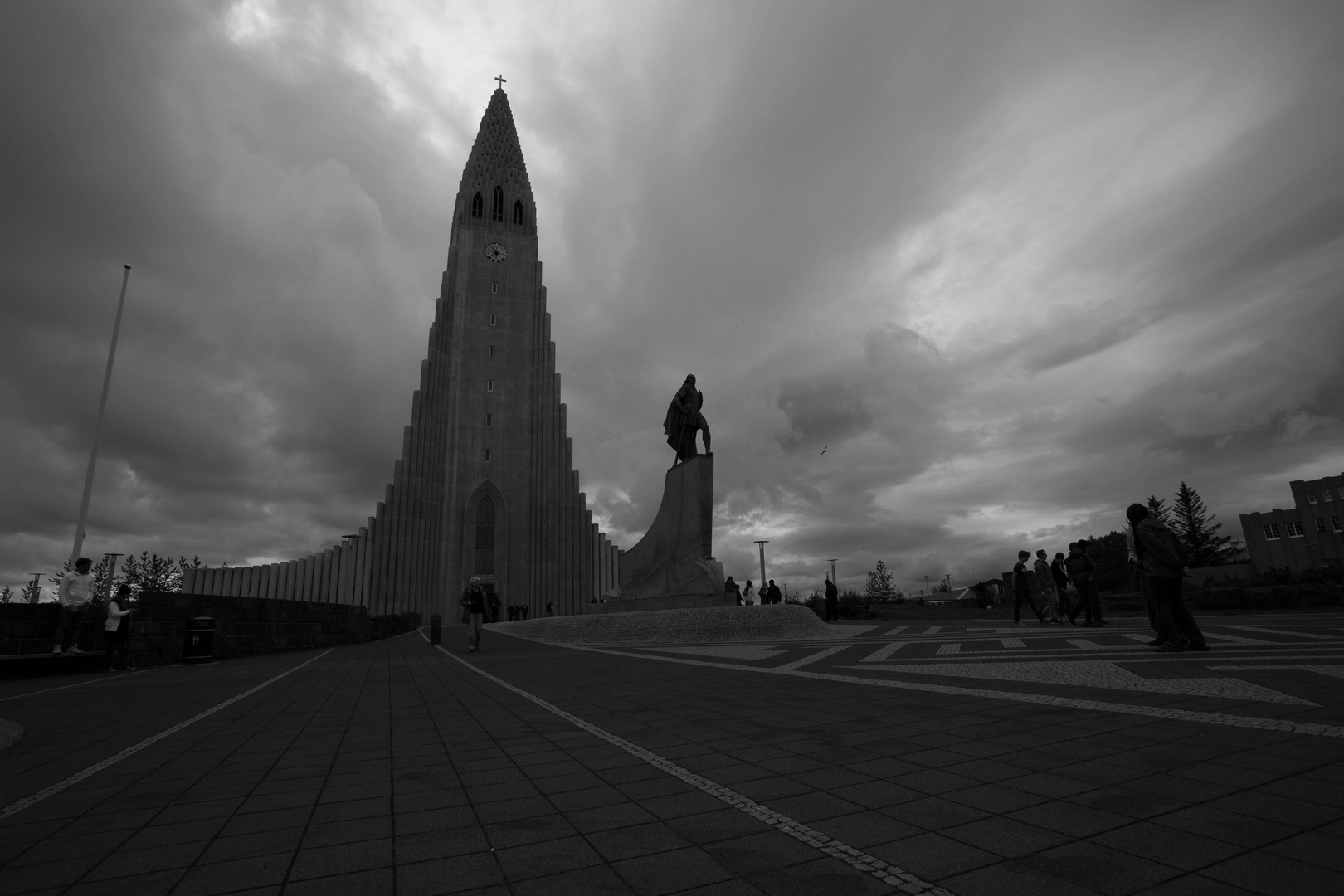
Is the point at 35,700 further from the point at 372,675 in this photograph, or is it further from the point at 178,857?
the point at 178,857

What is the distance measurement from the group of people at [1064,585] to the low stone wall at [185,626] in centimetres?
1580

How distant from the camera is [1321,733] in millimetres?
3273

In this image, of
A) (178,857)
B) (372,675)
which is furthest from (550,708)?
(372,675)

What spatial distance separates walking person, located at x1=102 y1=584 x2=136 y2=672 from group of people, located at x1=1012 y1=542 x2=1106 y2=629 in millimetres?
15540

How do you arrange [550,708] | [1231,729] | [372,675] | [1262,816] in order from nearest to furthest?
[1262,816]
[1231,729]
[550,708]
[372,675]

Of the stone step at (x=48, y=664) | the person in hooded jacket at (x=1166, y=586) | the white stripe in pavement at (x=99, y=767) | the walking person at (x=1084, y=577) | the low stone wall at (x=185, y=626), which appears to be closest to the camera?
the white stripe in pavement at (x=99, y=767)

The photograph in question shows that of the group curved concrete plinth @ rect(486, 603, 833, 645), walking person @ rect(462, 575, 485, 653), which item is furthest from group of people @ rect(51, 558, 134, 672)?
curved concrete plinth @ rect(486, 603, 833, 645)

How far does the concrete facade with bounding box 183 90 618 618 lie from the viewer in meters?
43.8

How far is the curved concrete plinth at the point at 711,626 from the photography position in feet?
45.8

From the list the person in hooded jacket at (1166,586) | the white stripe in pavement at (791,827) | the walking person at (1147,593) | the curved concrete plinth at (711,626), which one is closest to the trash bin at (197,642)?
the curved concrete plinth at (711,626)

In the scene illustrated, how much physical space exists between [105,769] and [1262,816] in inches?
215

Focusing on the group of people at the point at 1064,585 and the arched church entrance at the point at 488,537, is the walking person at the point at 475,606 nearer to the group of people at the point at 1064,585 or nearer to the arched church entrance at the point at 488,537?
the group of people at the point at 1064,585

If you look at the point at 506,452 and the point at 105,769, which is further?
the point at 506,452

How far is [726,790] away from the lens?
9.86ft
